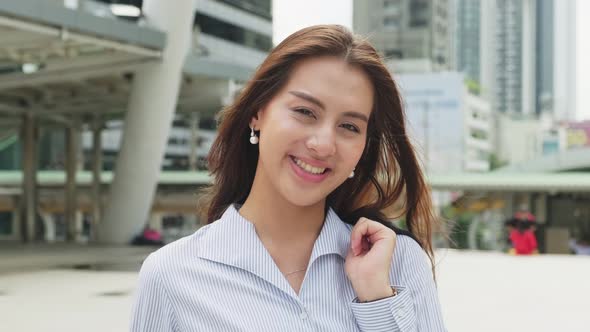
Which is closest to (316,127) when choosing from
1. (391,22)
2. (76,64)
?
(76,64)

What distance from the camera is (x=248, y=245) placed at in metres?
1.72

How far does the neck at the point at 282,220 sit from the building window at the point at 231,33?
47728 millimetres

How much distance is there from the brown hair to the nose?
0.18 meters

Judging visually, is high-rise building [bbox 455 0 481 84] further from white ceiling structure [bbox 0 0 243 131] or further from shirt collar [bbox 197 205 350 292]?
shirt collar [bbox 197 205 350 292]

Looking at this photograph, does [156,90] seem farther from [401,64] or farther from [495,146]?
[495,146]

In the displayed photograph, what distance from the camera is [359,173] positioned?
6.95ft

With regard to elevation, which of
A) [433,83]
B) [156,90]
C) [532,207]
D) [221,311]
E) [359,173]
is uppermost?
[433,83]

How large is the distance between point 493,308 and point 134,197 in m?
11.8

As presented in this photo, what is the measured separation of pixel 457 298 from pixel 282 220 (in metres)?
7.94

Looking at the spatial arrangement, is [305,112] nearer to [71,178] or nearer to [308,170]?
[308,170]

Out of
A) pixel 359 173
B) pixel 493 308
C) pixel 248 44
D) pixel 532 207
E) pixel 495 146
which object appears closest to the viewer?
pixel 359 173

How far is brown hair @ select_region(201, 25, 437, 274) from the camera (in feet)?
6.22

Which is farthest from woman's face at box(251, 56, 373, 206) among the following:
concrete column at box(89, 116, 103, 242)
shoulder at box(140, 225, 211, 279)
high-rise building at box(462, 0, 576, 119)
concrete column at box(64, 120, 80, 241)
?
high-rise building at box(462, 0, 576, 119)

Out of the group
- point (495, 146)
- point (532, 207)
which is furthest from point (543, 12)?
point (532, 207)
